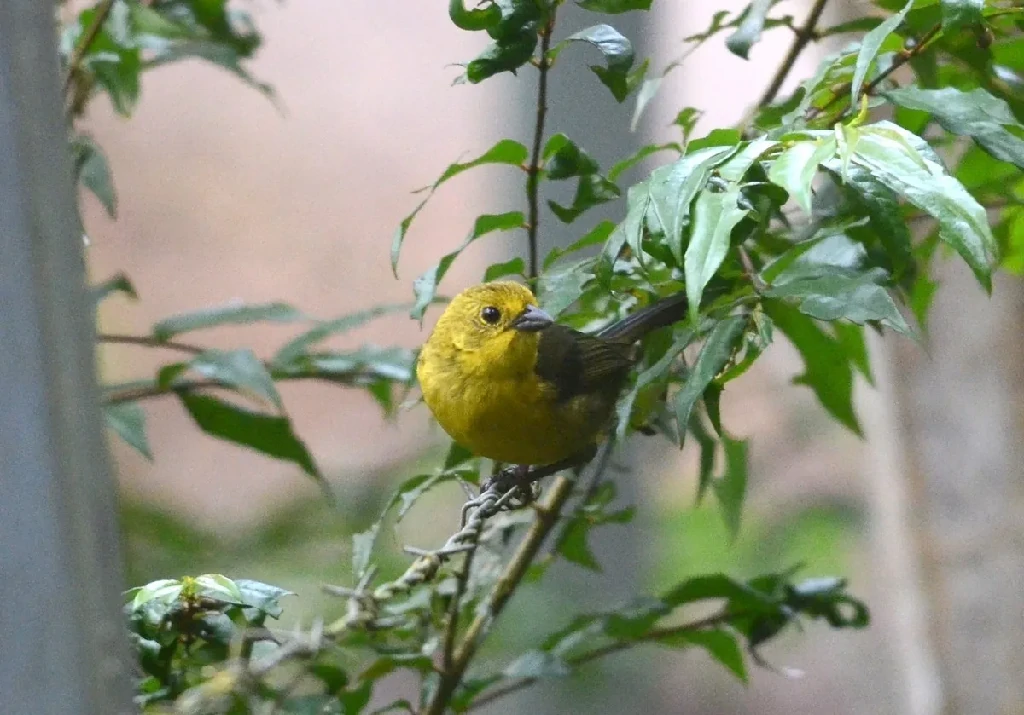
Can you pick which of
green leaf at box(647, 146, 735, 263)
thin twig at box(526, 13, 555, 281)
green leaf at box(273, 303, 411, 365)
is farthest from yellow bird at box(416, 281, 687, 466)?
green leaf at box(647, 146, 735, 263)

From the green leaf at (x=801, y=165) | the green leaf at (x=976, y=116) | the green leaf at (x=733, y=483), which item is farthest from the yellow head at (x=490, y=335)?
the green leaf at (x=801, y=165)

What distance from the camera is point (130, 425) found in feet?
5.83

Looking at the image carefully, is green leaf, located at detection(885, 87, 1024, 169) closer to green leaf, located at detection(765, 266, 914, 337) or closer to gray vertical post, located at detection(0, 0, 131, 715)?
green leaf, located at detection(765, 266, 914, 337)

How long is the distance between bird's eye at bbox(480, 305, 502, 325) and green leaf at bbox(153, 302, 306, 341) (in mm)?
321

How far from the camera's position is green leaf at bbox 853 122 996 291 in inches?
37.7

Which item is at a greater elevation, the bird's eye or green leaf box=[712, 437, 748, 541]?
the bird's eye

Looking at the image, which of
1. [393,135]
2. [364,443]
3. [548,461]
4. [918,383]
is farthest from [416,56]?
[548,461]

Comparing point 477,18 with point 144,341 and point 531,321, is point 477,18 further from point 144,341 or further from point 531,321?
point 144,341

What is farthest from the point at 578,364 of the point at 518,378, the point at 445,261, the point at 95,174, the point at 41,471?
the point at 41,471

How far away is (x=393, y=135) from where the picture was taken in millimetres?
6938

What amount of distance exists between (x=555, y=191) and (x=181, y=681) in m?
2.17

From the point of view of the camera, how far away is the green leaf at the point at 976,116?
1.18 meters

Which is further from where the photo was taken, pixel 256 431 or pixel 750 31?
pixel 256 431

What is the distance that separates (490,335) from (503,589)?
0.55 meters
